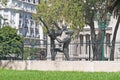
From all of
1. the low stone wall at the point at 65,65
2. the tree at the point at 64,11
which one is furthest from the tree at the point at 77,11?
the low stone wall at the point at 65,65

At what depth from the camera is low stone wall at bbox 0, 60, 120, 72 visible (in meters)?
22.0

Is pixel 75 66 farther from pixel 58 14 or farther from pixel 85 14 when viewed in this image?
pixel 58 14

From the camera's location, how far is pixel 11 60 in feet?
80.7

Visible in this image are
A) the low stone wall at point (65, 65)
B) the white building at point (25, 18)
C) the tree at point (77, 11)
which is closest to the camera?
the low stone wall at point (65, 65)

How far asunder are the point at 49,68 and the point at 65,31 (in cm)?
240

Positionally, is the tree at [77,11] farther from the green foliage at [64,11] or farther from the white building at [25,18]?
the white building at [25,18]

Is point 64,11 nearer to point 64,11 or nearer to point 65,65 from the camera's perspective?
point 64,11

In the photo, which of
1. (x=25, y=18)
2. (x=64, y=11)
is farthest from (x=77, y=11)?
(x=25, y=18)

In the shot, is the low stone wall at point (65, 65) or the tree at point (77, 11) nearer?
the low stone wall at point (65, 65)

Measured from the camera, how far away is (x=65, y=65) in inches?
906

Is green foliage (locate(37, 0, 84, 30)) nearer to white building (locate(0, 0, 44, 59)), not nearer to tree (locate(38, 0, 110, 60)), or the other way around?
tree (locate(38, 0, 110, 60))

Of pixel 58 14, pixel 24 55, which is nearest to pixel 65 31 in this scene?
pixel 24 55

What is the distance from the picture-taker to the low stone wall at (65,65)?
22.0 metres

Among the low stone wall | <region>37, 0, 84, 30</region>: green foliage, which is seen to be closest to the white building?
<region>37, 0, 84, 30</region>: green foliage
